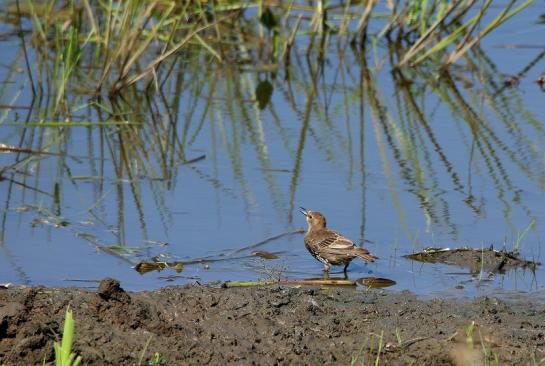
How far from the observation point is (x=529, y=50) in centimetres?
1321

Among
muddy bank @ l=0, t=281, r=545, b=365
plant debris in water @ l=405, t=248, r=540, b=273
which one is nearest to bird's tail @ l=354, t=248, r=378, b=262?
plant debris in water @ l=405, t=248, r=540, b=273

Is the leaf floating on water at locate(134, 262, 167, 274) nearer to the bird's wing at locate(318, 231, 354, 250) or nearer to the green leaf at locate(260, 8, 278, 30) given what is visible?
the bird's wing at locate(318, 231, 354, 250)

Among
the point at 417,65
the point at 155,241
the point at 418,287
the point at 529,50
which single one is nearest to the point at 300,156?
the point at 155,241

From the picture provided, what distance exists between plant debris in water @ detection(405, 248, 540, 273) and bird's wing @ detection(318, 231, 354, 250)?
1.27 ft

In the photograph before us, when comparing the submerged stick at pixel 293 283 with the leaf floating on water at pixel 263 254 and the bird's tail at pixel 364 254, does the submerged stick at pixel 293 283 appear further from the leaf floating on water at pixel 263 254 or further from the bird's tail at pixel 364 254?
the leaf floating on water at pixel 263 254

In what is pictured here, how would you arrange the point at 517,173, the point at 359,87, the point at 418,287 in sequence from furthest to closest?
the point at 359,87 < the point at 517,173 < the point at 418,287

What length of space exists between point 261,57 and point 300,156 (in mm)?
3630

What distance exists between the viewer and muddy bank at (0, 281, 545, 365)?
16.5 feet

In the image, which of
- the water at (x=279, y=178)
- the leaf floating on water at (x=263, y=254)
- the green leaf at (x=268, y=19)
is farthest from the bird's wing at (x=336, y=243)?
the green leaf at (x=268, y=19)

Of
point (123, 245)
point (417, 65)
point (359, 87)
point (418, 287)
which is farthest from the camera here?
point (417, 65)

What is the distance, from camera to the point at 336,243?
725 centimetres

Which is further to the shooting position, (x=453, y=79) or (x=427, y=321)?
(x=453, y=79)

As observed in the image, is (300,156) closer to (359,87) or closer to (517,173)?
(517,173)

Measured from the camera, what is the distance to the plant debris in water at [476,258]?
23.8 feet
